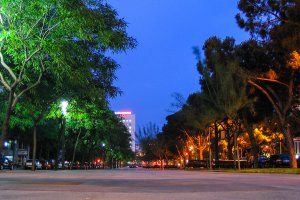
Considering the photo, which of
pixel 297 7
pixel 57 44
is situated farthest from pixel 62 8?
pixel 297 7

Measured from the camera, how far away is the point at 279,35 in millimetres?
39438

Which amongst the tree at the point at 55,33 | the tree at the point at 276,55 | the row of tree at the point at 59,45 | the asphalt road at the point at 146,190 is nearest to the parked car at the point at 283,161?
the tree at the point at 276,55

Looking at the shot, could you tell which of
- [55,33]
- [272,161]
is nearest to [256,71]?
[272,161]

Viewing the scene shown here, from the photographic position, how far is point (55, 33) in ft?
56.5

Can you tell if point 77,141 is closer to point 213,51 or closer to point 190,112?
point 190,112

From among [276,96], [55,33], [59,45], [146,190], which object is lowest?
[146,190]

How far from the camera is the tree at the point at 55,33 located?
643 inches

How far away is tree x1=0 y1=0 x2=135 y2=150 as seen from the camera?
1633 cm

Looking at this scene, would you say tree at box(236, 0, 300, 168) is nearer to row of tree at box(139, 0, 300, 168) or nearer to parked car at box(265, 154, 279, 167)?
row of tree at box(139, 0, 300, 168)

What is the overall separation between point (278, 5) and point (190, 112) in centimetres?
2156

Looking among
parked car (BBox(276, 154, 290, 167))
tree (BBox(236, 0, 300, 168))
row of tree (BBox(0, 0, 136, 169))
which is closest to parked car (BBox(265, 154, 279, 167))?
parked car (BBox(276, 154, 290, 167))

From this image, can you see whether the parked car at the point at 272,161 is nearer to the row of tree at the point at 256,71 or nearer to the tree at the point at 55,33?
the row of tree at the point at 256,71

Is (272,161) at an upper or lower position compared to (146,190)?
upper

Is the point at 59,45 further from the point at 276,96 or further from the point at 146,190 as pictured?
the point at 276,96
